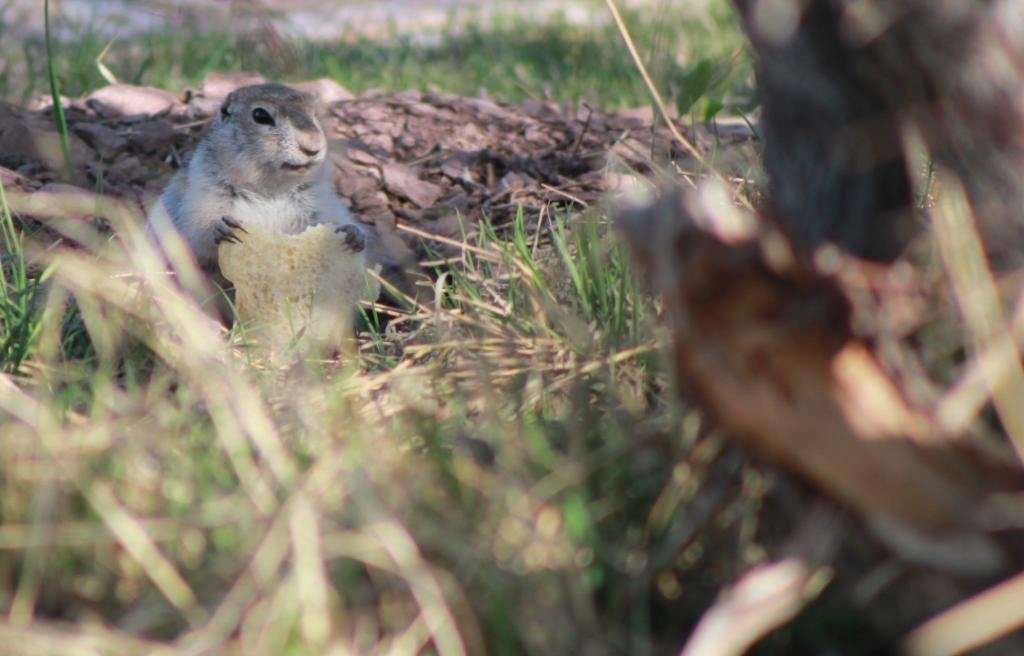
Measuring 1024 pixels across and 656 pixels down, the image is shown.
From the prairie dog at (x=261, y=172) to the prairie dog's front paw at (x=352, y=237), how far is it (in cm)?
43

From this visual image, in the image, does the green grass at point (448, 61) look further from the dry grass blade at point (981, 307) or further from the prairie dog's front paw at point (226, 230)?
the dry grass blade at point (981, 307)

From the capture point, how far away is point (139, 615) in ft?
5.34

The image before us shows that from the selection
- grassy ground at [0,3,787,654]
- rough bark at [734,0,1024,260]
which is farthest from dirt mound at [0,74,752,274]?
rough bark at [734,0,1024,260]

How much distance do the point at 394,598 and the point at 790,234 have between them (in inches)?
25.1

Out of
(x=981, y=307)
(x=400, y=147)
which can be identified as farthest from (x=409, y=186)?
(x=981, y=307)

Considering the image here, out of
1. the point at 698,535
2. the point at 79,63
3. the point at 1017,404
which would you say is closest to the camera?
the point at 1017,404

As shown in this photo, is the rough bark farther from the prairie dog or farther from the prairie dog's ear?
the prairie dog's ear

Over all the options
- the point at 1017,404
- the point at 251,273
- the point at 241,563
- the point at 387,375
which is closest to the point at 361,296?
the point at 251,273

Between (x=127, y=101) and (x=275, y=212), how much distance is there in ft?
3.51

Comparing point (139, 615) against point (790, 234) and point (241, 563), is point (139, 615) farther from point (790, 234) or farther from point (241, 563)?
point (790, 234)

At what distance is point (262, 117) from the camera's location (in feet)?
13.1

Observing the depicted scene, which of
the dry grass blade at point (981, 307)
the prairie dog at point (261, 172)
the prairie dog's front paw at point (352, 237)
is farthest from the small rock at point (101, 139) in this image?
the dry grass blade at point (981, 307)

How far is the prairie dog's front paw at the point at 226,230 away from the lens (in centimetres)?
341

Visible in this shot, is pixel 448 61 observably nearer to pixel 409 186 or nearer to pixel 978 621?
pixel 409 186
